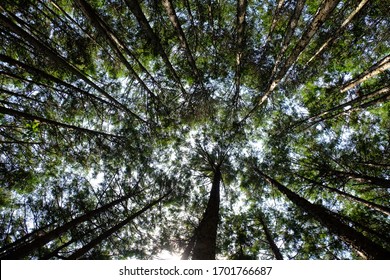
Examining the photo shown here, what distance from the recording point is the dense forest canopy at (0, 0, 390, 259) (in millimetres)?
6789

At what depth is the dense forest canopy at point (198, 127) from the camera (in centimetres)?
679

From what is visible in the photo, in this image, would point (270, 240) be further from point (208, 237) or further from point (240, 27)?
point (240, 27)

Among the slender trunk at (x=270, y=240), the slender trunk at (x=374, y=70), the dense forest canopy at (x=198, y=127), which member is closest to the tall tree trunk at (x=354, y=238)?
the dense forest canopy at (x=198, y=127)

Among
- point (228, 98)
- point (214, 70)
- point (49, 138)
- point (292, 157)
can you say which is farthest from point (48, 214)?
point (292, 157)

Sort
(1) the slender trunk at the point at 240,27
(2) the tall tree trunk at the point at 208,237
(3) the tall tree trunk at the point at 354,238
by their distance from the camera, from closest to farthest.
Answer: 1. (3) the tall tree trunk at the point at 354,238
2. (2) the tall tree trunk at the point at 208,237
3. (1) the slender trunk at the point at 240,27

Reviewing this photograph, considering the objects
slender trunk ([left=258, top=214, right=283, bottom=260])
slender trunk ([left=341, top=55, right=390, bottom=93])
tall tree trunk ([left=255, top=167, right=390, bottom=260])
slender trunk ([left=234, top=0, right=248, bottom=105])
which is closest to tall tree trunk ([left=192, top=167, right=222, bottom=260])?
tall tree trunk ([left=255, top=167, right=390, bottom=260])

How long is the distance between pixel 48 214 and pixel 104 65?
5150 millimetres

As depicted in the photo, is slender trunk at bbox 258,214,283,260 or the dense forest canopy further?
slender trunk at bbox 258,214,283,260

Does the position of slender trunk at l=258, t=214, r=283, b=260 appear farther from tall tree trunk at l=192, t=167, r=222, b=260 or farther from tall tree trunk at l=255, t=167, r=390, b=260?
tall tree trunk at l=255, t=167, r=390, b=260

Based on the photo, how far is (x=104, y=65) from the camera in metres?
8.08

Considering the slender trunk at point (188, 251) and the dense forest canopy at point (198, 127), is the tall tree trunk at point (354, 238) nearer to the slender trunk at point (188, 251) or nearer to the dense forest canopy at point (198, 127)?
the dense forest canopy at point (198, 127)

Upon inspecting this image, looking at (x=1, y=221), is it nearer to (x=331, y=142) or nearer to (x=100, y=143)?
(x=100, y=143)

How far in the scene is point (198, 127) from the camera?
40.4ft

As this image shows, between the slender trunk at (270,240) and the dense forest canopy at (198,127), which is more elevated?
the dense forest canopy at (198,127)
